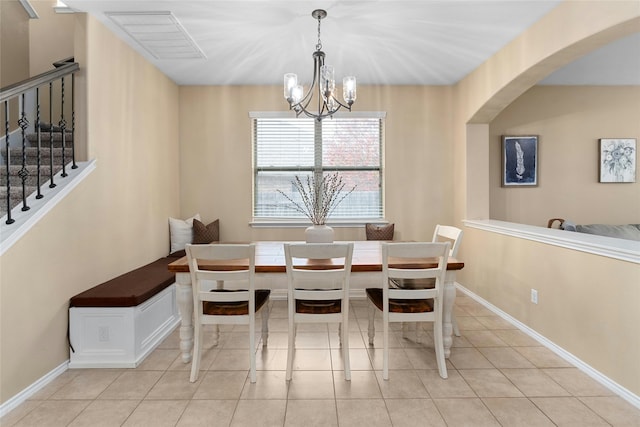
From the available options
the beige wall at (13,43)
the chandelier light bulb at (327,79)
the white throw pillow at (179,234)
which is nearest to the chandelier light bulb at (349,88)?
the chandelier light bulb at (327,79)

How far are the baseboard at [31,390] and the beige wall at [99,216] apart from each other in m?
0.03

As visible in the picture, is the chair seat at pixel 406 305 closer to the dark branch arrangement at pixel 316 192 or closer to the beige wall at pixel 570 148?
the dark branch arrangement at pixel 316 192

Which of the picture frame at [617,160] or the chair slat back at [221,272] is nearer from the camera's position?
the chair slat back at [221,272]

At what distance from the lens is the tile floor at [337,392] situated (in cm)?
195

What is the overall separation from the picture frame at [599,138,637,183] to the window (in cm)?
287

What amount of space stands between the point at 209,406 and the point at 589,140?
5285 mm

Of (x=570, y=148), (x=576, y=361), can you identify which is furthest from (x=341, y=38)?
(x=570, y=148)

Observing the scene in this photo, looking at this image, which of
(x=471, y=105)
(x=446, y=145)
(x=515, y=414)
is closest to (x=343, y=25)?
(x=471, y=105)

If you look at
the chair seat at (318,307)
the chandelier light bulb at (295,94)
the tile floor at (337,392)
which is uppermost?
the chandelier light bulb at (295,94)

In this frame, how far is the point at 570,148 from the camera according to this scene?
4.53 metres

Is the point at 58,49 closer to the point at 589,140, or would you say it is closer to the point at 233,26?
the point at 233,26

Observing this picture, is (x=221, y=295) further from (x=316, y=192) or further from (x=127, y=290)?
(x=316, y=192)

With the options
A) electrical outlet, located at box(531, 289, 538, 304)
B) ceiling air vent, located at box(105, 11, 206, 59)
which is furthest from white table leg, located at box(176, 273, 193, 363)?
electrical outlet, located at box(531, 289, 538, 304)

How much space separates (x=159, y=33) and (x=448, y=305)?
3.38 meters
